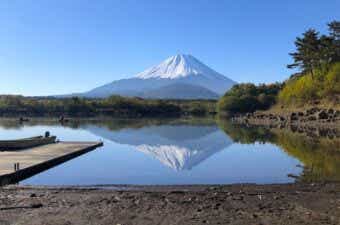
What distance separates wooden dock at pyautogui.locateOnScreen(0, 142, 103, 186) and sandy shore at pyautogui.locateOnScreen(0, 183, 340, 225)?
2.27 meters

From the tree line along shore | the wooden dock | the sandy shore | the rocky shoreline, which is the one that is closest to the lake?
the wooden dock

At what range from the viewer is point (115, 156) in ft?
83.7

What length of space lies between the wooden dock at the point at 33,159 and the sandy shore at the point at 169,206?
2267 millimetres

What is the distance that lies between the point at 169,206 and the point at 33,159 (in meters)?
10.7

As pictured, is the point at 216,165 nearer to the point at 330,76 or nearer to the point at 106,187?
the point at 106,187

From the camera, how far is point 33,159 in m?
19.6

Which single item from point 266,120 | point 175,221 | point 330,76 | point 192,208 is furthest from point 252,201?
point 266,120

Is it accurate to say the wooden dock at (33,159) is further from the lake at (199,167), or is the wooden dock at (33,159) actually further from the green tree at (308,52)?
the green tree at (308,52)

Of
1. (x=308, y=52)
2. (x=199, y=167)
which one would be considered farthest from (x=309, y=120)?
(x=199, y=167)

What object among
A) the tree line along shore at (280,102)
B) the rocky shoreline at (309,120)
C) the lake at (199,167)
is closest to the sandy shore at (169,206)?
the lake at (199,167)

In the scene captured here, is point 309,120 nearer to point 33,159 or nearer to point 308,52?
point 308,52

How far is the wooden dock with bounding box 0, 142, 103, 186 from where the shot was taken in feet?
51.5

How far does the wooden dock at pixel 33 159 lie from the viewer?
1570cm

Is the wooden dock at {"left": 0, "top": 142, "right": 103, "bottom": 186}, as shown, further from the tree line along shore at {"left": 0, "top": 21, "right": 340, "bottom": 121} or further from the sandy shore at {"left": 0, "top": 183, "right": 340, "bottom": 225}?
the tree line along shore at {"left": 0, "top": 21, "right": 340, "bottom": 121}
